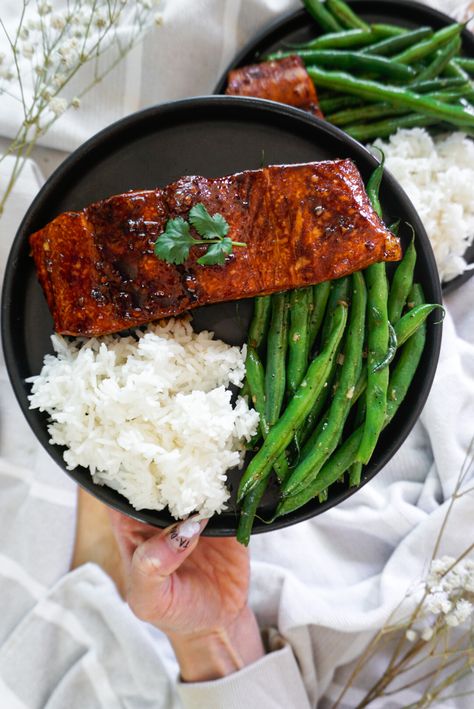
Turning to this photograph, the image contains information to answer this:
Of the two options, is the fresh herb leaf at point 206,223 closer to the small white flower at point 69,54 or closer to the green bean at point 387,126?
the small white flower at point 69,54

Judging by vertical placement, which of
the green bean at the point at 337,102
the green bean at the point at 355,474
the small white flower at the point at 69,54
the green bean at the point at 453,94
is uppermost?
the small white flower at the point at 69,54

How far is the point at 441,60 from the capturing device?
3.11 metres

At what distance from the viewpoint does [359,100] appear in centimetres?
316

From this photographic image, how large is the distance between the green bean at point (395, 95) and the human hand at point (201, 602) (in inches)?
83.9

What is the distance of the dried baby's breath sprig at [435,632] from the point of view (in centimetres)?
269

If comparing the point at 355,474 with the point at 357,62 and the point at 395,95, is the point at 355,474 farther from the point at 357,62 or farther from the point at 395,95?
the point at 357,62

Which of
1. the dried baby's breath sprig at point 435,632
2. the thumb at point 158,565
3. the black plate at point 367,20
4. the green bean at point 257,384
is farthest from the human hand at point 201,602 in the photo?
the black plate at point 367,20

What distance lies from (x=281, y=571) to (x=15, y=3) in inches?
118

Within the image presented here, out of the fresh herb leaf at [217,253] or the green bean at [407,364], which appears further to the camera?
the green bean at [407,364]

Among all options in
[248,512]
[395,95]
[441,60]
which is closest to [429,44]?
[441,60]

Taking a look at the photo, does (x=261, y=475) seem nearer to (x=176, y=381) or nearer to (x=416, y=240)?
(x=176, y=381)

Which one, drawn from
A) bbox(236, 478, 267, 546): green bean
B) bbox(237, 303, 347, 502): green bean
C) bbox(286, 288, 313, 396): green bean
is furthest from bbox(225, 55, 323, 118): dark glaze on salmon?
bbox(236, 478, 267, 546): green bean

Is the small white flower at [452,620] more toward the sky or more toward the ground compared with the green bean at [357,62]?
more toward the ground

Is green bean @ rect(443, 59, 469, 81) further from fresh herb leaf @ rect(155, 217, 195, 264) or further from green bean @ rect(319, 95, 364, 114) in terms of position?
fresh herb leaf @ rect(155, 217, 195, 264)
